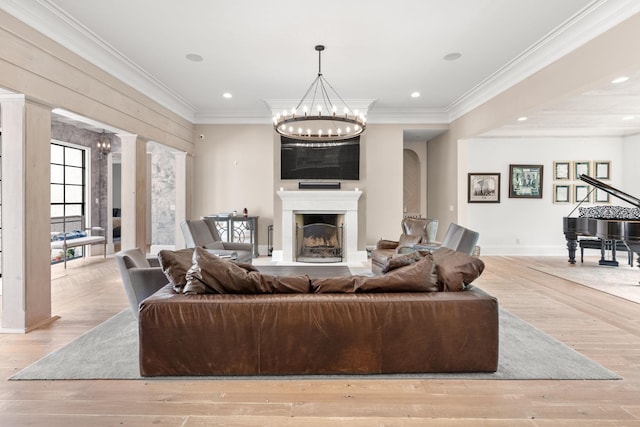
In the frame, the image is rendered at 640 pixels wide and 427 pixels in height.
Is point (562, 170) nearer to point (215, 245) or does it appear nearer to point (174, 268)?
point (215, 245)

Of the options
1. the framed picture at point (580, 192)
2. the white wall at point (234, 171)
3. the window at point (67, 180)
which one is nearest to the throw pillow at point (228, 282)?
the white wall at point (234, 171)

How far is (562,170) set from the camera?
7742 mm

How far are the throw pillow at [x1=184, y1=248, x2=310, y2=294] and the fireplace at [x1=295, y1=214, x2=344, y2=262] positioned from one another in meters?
4.61

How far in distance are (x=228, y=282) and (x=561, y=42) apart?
4.30 metres

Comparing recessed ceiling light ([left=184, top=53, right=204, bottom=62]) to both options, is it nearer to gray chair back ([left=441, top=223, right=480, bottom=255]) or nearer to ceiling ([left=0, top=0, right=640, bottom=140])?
ceiling ([left=0, top=0, right=640, bottom=140])

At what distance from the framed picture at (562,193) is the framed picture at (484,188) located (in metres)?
1.25

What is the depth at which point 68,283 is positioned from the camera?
504 centimetres

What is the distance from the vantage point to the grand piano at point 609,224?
492cm

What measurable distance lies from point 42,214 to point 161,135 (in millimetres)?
2887

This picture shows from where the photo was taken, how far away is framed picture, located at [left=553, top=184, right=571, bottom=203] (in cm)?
776

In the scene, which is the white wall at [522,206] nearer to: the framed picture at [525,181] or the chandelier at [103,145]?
the framed picture at [525,181]

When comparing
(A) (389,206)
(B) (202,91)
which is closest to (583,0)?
(A) (389,206)

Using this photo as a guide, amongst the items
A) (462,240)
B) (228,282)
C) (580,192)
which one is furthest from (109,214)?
(580,192)

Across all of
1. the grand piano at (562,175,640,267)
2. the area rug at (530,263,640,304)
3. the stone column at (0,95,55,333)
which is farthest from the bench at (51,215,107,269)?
the grand piano at (562,175,640,267)
